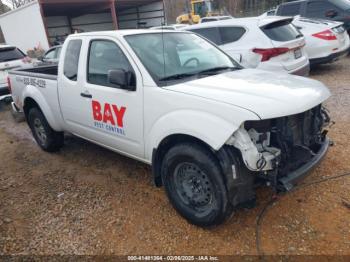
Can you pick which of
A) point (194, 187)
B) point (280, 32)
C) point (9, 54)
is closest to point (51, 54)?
point (9, 54)

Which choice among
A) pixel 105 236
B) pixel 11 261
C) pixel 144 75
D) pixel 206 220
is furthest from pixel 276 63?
pixel 11 261

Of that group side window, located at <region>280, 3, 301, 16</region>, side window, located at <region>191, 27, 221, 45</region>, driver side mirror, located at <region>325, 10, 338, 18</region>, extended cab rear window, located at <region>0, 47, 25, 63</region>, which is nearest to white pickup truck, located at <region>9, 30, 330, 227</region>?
side window, located at <region>191, 27, 221, 45</region>

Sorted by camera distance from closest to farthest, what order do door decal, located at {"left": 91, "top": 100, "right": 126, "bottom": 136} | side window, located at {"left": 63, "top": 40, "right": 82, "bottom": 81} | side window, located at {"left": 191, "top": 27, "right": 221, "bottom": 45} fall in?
1. door decal, located at {"left": 91, "top": 100, "right": 126, "bottom": 136}
2. side window, located at {"left": 63, "top": 40, "right": 82, "bottom": 81}
3. side window, located at {"left": 191, "top": 27, "right": 221, "bottom": 45}

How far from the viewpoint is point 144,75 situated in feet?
10.8

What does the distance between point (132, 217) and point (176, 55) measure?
6.17 feet

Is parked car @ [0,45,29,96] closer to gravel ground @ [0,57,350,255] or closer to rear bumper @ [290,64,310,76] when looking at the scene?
gravel ground @ [0,57,350,255]

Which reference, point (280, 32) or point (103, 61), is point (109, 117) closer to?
point (103, 61)

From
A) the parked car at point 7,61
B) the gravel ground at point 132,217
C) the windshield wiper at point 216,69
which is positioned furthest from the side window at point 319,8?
the parked car at point 7,61

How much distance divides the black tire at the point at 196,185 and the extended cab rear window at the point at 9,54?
8.01 meters

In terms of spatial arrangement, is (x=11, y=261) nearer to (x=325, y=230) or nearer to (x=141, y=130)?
(x=141, y=130)

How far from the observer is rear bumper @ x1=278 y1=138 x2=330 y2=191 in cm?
270

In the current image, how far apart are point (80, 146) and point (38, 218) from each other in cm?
213

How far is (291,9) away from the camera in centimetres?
1115

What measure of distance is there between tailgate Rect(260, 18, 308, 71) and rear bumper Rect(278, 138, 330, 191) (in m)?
3.42
